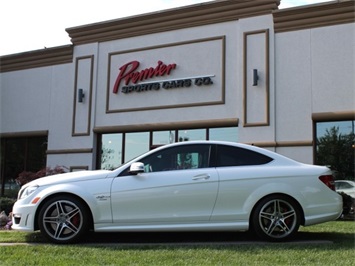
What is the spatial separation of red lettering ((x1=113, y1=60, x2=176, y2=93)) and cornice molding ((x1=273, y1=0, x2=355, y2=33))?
3.75m

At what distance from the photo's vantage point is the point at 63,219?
590cm

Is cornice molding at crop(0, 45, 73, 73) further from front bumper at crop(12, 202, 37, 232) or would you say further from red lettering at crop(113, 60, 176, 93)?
front bumper at crop(12, 202, 37, 232)

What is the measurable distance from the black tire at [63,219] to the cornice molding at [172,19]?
31.0 ft

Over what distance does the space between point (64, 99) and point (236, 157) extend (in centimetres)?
1157

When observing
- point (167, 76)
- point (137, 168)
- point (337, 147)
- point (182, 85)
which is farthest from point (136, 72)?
point (137, 168)

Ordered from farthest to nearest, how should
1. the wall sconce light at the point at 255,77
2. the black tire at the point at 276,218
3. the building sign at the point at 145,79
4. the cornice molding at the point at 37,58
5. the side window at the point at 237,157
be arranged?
the cornice molding at the point at 37,58 < the building sign at the point at 145,79 < the wall sconce light at the point at 255,77 < the side window at the point at 237,157 < the black tire at the point at 276,218

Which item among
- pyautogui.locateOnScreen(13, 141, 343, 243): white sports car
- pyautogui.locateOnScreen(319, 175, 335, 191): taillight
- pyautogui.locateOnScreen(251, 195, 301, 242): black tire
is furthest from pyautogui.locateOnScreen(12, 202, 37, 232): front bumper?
Answer: pyautogui.locateOnScreen(319, 175, 335, 191): taillight

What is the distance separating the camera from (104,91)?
51.0 ft

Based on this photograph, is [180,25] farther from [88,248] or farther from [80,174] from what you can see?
[88,248]

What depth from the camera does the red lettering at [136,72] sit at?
47.1ft

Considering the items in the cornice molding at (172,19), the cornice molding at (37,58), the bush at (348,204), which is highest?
the cornice molding at (172,19)

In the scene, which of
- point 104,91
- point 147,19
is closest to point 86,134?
point 104,91

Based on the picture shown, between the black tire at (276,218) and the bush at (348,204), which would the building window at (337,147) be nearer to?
the bush at (348,204)

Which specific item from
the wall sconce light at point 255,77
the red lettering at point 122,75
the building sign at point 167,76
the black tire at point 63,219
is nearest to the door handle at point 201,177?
the black tire at point 63,219
